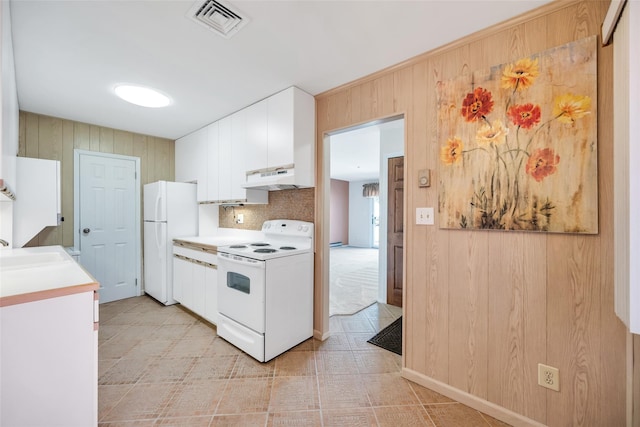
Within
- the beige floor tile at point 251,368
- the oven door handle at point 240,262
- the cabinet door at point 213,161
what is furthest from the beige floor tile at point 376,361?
the cabinet door at point 213,161

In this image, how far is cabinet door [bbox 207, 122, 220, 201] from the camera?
3.29 metres

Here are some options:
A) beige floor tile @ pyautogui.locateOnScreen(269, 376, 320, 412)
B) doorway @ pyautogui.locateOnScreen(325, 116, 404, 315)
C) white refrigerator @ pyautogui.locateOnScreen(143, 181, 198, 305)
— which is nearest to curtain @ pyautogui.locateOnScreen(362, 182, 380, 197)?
doorway @ pyautogui.locateOnScreen(325, 116, 404, 315)

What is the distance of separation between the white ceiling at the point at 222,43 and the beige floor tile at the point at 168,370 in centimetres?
242

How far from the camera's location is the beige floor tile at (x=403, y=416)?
157cm

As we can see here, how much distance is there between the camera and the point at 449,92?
1.77m

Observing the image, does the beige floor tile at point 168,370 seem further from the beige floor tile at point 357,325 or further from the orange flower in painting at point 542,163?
the orange flower in painting at point 542,163

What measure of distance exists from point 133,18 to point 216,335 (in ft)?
8.69

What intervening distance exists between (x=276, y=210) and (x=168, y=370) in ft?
5.81

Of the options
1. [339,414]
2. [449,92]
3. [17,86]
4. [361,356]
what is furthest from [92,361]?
[17,86]

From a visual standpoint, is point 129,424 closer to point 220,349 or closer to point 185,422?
point 185,422

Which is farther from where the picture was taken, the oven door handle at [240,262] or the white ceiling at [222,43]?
the oven door handle at [240,262]

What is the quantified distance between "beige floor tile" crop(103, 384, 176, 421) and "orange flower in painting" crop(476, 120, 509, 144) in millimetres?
2679

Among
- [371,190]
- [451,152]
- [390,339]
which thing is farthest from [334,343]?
[371,190]

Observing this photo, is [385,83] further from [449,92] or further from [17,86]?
[17,86]
